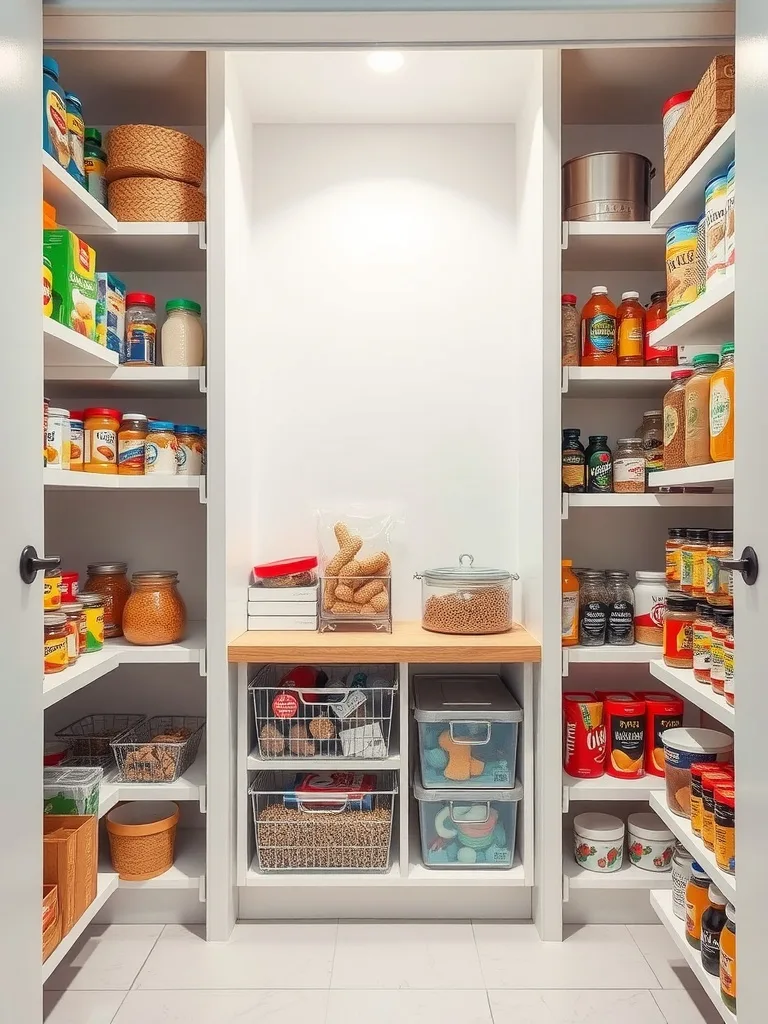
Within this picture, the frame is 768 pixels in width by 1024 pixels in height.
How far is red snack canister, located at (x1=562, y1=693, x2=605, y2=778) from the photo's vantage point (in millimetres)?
2045

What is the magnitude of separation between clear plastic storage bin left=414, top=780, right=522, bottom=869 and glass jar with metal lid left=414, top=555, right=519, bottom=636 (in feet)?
1.38

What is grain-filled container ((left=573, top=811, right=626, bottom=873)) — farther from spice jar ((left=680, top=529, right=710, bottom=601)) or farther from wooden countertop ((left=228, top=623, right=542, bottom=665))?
spice jar ((left=680, top=529, right=710, bottom=601))

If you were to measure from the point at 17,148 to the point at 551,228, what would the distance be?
4.04 feet

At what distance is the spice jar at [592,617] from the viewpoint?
204 cm

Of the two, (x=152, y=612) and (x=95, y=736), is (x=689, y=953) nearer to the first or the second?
(x=152, y=612)

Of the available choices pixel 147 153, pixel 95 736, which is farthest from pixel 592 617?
pixel 147 153

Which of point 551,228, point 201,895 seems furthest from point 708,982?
point 551,228

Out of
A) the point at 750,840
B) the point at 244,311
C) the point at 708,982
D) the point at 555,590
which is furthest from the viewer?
the point at 244,311

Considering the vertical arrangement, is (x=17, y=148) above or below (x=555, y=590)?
above

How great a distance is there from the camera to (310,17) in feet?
5.00

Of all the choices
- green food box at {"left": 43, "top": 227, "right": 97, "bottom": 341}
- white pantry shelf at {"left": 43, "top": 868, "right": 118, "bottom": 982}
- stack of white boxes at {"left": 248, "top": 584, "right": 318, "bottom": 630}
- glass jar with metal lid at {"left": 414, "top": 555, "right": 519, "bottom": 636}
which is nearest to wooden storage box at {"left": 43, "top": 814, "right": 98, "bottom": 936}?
white pantry shelf at {"left": 43, "top": 868, "right": 118, "bottom": 982}

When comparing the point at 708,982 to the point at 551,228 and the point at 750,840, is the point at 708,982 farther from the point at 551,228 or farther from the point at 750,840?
the point at 551,228

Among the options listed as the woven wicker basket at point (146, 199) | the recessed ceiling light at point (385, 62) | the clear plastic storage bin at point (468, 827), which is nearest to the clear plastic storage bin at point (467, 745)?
the clear plastic storage bin at point (468, 827)

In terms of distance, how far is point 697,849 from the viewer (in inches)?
60.0
